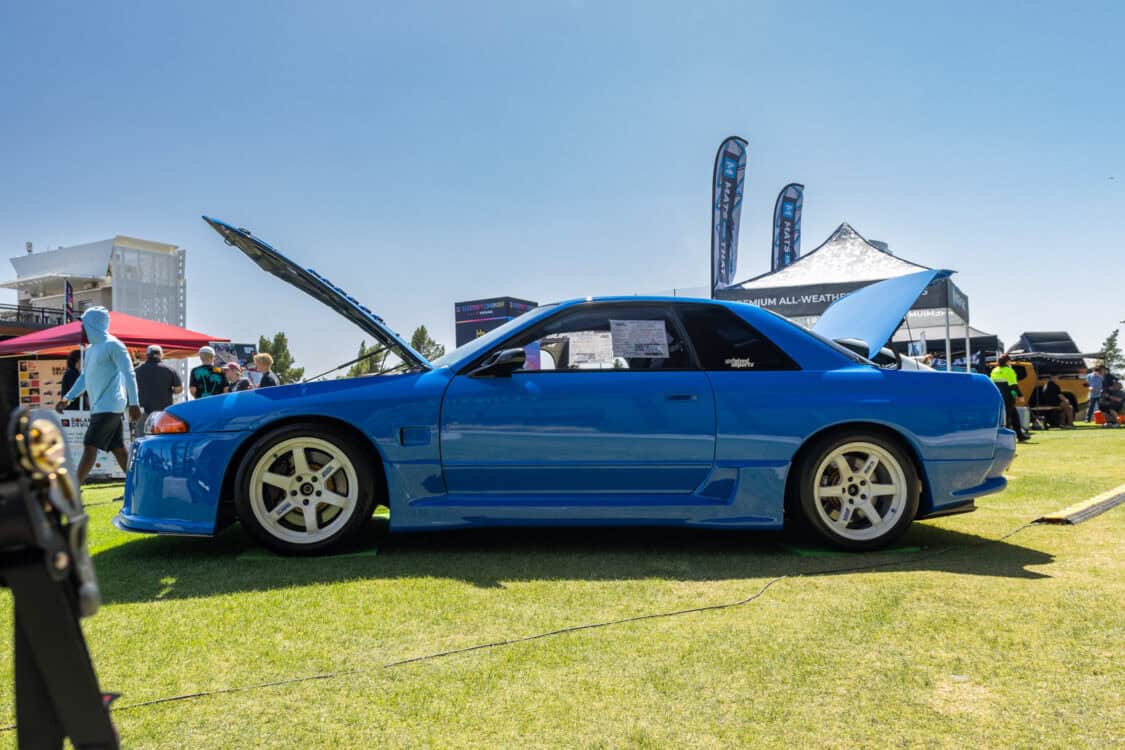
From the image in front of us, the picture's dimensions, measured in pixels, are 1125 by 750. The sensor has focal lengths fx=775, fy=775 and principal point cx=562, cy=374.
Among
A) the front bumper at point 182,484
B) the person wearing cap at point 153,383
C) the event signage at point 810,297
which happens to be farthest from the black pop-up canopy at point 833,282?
the front bumper at point 182,484

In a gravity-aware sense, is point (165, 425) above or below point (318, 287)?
below

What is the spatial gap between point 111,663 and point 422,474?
1599 millimetres

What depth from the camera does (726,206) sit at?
2162 centimetres

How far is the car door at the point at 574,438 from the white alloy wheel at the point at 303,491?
0.50 meters

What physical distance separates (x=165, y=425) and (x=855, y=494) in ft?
11.0

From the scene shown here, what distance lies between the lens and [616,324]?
4051 millimetres

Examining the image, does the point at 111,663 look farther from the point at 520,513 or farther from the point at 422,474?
the point at 520,513

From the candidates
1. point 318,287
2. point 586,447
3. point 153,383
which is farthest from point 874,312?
point 153,383

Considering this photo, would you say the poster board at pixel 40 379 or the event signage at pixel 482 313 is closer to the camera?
the poster board at pixel 40 379

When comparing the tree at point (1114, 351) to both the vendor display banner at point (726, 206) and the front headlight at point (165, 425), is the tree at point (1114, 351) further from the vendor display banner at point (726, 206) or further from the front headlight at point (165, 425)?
the front headlight at point (165, 425)

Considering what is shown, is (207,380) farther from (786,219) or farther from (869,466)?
(786,219)

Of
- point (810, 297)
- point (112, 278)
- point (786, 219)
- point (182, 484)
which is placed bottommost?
point (182, 484)

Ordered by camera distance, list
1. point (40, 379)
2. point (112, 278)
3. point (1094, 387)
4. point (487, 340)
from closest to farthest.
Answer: point (487, 340), point (40, 379), point (1094, 387), point (112, 278)

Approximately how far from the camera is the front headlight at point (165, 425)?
11.9 ft
